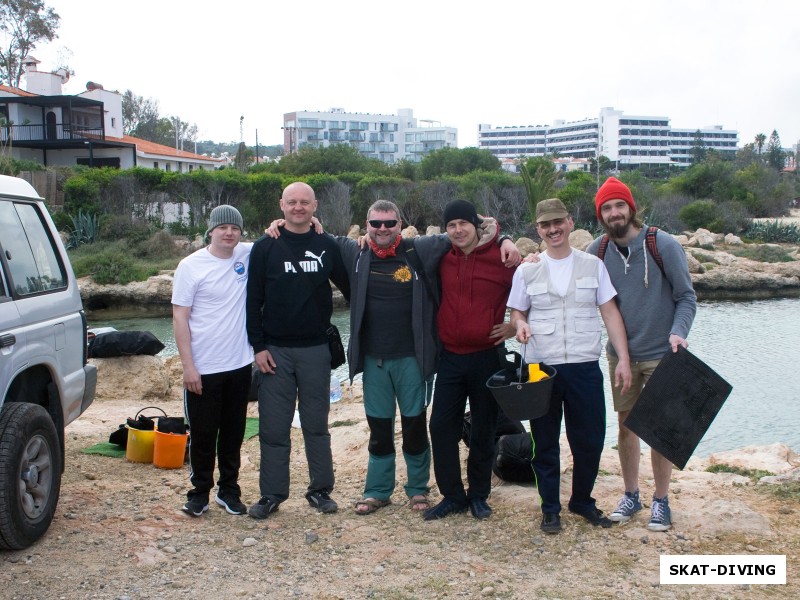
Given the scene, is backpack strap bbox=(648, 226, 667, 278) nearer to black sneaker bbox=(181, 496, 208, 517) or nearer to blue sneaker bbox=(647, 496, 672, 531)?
blue sneaker bbox=(647, 496, 672, 531)

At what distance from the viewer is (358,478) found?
6633 millimetres

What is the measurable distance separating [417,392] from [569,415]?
972 mm

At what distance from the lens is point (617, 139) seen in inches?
5148

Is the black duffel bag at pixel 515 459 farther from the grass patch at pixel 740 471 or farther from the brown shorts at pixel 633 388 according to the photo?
the grass patch at pixel 740 471

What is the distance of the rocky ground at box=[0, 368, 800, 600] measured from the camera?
13.6ft

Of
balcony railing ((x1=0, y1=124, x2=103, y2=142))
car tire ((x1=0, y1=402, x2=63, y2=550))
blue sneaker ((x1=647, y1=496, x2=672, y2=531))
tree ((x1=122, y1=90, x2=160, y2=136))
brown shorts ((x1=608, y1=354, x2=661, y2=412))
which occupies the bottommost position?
blue sneaker ((x1=647, y1=496, x2=672, y2=531))

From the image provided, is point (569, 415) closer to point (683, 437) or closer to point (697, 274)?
point (683, 437)

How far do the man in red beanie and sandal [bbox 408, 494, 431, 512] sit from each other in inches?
55.4

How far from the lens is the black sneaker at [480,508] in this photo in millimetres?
5207

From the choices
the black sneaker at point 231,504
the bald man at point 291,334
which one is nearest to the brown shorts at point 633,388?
the bald man at point 291,334

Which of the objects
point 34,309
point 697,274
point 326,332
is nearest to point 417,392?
point 326,332

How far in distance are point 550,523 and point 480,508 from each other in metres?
0.49

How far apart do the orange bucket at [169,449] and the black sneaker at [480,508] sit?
2659 millimetres

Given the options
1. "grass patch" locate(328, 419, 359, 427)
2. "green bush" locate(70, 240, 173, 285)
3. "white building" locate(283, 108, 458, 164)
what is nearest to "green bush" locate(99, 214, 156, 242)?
"green bush" locate(70, 240, 173, 285)
